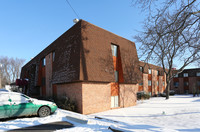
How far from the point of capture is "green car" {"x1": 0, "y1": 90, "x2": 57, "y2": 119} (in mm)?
7624

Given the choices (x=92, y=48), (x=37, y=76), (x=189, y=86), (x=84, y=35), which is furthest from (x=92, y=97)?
(x=189, y=86)

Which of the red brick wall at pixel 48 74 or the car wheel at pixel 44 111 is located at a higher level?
the red brick wall at pixel 48 74

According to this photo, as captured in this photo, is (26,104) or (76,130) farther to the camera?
(26,104)

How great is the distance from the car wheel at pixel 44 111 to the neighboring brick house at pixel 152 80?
28.9 metres

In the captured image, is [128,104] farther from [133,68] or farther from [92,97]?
[92,97]

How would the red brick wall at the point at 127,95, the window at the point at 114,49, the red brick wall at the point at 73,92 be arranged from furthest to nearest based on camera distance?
the red brick wall at the point at 127,95
the window at the point at 114,49
the red brick wall at the point at 73,92

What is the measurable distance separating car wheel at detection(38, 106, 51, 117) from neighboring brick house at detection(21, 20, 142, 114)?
13.9 ft

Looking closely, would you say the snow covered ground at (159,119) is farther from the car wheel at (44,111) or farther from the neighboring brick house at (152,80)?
the neighboring brick house at (152,80)

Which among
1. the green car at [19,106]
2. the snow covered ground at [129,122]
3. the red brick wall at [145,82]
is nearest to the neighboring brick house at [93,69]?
the snow covered ground at [129,122]

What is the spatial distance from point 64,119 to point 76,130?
2.36 metres

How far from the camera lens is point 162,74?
144ft

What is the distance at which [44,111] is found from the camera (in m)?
8.61

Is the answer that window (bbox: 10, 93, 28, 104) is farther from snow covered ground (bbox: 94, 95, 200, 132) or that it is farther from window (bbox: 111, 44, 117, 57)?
window (bbox: 111, 44, 117, 57)

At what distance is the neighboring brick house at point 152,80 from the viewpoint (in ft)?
116
